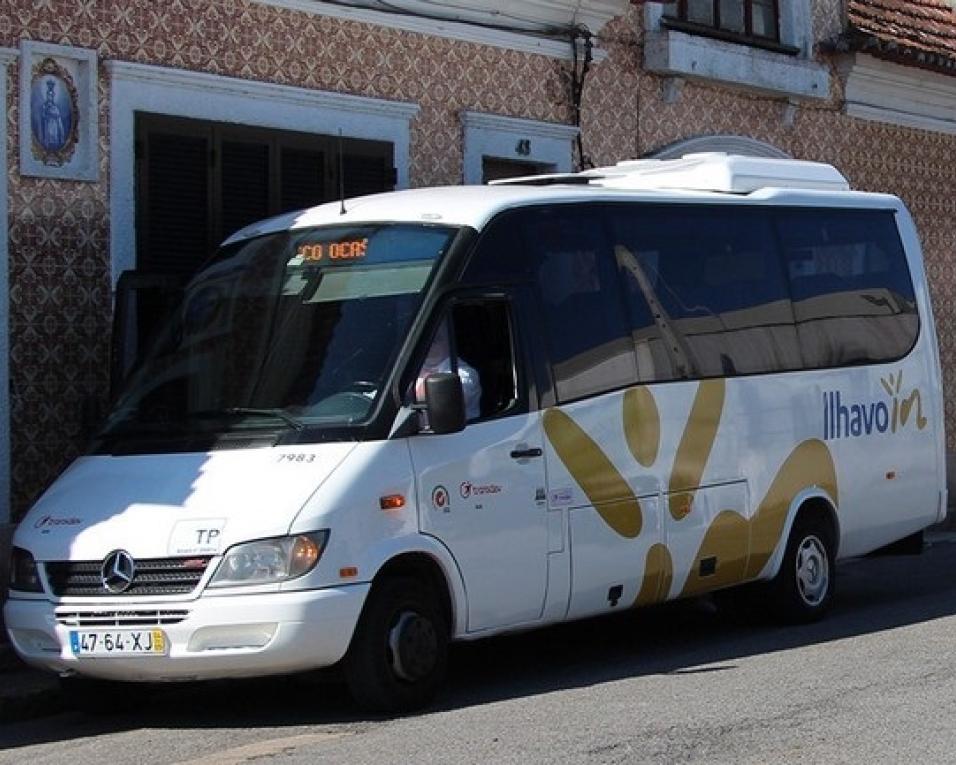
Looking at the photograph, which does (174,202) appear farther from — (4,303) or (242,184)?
(4,303)

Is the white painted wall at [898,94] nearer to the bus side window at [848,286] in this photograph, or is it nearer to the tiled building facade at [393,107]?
the tiled building facade at [393,107]

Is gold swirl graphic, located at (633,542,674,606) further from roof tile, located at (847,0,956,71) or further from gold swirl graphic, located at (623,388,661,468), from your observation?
roof tile, located at (847,0,956,71)

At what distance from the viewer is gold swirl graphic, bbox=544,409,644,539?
35.3ft

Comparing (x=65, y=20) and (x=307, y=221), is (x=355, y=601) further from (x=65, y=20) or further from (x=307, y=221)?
(x=65, y=20)

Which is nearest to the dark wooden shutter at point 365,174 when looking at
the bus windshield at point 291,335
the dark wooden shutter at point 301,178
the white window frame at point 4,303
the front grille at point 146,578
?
the dark wooden shutter at point 301,178

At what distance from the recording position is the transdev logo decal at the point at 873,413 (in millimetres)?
12953

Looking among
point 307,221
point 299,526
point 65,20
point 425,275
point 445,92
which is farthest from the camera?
point 445,92

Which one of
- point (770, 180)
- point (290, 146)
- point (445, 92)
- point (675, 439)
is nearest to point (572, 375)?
point (675, 439)

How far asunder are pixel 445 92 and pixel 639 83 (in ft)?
8.77

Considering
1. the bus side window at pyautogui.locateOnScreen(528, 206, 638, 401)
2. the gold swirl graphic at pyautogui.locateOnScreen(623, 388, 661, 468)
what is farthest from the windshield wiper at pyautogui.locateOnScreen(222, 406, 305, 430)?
the gold swirl graphic at pyautogui.locateOnScreen(623, 388, 661, 468)

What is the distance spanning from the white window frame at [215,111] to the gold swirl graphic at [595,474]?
397cm

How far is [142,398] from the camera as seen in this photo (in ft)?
34.9

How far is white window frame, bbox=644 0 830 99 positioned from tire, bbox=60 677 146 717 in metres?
9.37

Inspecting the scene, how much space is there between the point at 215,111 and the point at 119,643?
5.63m
